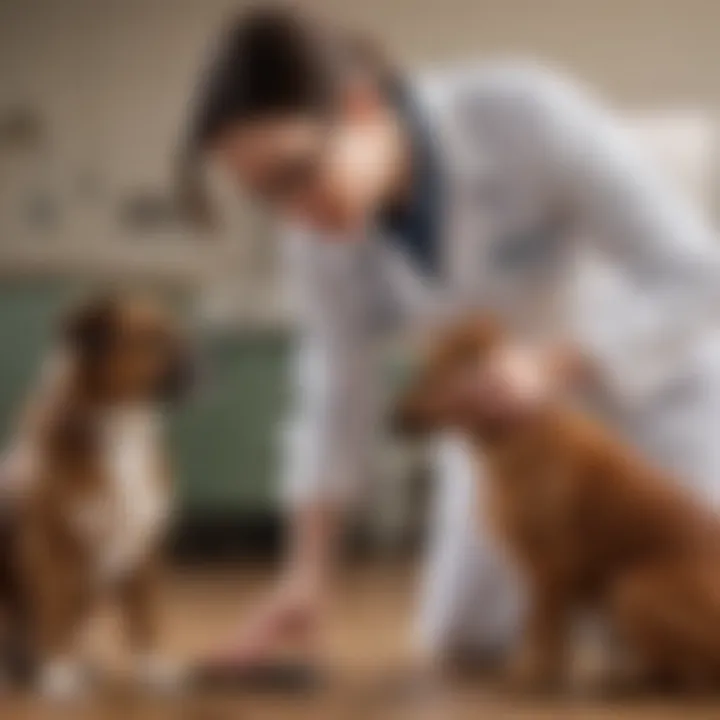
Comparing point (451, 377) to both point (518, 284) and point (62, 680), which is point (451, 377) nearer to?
point (518, 284)

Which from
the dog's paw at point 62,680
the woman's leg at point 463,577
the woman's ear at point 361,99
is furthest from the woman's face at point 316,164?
the dog's paw at point 62,680

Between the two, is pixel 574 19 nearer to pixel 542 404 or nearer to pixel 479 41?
pixel 479 41

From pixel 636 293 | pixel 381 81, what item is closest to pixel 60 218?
pixel 381 81

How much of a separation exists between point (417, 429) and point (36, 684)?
43 cm

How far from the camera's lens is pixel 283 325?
1614 millimetres

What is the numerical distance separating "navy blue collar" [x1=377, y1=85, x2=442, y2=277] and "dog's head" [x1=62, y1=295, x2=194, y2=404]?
0.79 feet

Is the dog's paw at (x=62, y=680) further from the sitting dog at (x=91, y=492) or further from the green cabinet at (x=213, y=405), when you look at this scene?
the green cabinet at (x=213, y=405)

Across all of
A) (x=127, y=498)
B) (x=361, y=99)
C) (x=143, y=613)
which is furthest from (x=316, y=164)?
(x=143, y=613)

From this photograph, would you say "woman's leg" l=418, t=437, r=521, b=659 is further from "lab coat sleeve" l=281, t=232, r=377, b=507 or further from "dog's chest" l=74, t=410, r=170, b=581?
"dog's chest" l=74, t=410, r=170, b=581

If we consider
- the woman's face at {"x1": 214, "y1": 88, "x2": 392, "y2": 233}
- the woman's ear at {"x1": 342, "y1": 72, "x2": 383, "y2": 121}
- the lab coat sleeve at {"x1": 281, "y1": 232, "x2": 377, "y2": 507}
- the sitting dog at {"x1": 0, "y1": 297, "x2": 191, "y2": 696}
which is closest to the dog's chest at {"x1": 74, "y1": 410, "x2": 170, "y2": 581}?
the sitting dog at {"x1": 0, "y1": 297, "x2": 191, "y2": 696}

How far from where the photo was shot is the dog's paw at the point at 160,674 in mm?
1541

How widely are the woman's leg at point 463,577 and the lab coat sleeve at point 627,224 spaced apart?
0.17 m

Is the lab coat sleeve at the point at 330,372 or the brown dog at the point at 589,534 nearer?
the brown dog at the point at 589,534

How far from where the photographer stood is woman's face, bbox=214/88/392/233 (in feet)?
5.03
